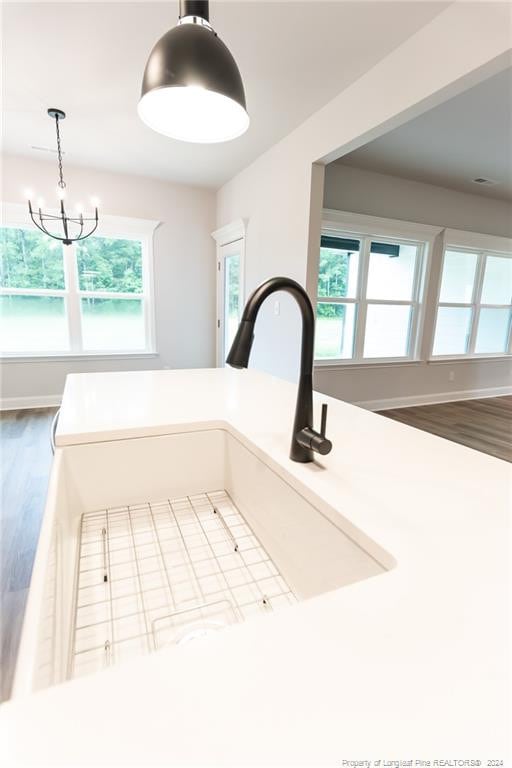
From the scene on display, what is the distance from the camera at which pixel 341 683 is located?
1.08 ft

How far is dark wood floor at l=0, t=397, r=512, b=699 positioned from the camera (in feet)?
4.91

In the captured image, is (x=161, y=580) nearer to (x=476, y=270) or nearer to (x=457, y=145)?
(x=457, y=145)

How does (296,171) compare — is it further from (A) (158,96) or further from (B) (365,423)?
(B) (365,423)

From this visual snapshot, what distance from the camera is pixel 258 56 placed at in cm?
213

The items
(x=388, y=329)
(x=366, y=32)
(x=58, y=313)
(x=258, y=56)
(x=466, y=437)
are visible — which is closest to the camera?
(x=366, y=32)

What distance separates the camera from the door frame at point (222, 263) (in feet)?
13.1

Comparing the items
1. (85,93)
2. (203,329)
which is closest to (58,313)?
(203,329)

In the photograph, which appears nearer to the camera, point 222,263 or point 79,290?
point 79,290

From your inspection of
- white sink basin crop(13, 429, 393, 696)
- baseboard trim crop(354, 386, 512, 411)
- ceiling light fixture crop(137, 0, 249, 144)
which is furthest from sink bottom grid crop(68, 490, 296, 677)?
baseboard trim crop(354, 386, 512, 411)

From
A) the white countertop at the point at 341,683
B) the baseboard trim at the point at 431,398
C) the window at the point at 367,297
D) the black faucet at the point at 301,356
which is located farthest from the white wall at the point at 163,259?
the white countertop at the point at 341,683

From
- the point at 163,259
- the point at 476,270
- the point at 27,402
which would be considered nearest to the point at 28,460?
the point at 27,402

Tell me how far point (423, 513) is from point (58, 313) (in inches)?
181

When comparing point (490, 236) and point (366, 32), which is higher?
point (366, 32)

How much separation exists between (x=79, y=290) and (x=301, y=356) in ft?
14.0
